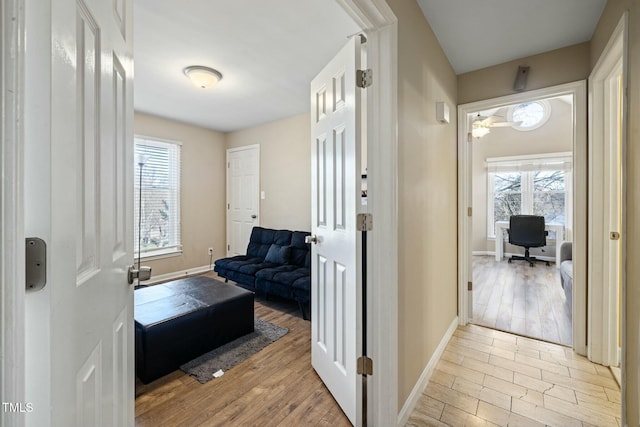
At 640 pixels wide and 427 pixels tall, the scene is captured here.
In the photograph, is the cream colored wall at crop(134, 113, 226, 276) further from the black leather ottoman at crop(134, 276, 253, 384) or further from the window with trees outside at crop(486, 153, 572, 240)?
the window with trees outside at crop(486, 153, 572, 240)

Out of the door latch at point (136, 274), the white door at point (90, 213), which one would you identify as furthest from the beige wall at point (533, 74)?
the door latch at point (136, 274)

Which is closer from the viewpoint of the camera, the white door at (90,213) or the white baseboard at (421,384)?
the white door at (90,213)

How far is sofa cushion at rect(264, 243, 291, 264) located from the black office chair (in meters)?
4.30

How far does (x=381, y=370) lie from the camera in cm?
142

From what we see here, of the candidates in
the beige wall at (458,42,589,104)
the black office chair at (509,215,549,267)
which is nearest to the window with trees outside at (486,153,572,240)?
the black office chair at (509,215,549,267)

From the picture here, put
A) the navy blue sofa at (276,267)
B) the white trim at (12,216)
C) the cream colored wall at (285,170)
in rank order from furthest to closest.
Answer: the cream colored wall at (285,170), the navy blue sofa at (276,267), the white trim at (12,216)

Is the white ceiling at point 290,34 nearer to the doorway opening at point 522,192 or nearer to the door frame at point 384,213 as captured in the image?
the door frame at point 384,213

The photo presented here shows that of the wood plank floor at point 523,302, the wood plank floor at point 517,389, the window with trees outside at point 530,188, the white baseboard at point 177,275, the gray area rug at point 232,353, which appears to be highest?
the window with trees outside at point 530,188

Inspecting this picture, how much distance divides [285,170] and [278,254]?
4.52ft

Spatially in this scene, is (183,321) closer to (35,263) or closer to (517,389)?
(35,263)

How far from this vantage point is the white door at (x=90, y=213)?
465mm

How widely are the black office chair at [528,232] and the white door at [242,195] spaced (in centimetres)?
466

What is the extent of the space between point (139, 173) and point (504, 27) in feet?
14.2

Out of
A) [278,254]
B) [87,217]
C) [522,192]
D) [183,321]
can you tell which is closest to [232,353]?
[183,321]
